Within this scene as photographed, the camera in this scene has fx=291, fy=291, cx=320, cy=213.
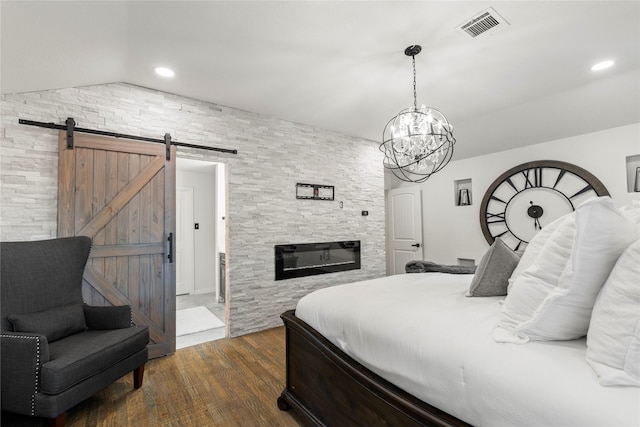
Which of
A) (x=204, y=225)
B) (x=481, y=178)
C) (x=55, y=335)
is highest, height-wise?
(x=481, y=178)

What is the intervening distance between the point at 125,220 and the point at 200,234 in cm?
290

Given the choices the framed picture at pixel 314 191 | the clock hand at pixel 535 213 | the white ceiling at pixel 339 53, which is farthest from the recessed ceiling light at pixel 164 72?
the clock hand at pixel 535 213

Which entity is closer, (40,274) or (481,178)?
(40,274)

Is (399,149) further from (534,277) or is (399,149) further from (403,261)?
(403,261)

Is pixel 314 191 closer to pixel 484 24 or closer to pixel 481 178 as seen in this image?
pixel 484 24

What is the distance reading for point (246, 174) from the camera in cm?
355

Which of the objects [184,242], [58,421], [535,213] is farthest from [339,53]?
[184,242]

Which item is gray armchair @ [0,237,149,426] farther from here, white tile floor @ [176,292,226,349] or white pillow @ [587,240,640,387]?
white pillow @ [587,240,640,387]

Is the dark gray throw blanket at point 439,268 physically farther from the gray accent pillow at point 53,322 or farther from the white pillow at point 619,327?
the gray accent pillow at point 53,322

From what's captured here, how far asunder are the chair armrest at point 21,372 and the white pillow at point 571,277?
2.36 metres

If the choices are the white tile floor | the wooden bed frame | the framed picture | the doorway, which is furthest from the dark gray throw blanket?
the doorway

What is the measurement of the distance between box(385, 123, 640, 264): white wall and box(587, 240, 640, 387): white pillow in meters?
3.95

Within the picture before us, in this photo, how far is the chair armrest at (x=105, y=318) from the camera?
2.26 m

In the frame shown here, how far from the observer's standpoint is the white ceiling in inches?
74.5
